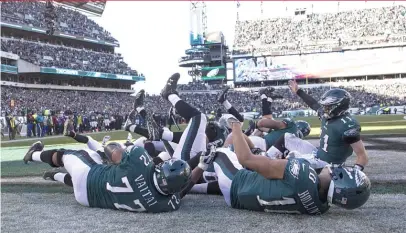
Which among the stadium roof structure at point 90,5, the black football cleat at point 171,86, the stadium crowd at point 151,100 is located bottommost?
the stadium crowd at point 151,100

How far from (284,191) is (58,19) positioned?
51849mm

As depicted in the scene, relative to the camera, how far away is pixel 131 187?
179 inches

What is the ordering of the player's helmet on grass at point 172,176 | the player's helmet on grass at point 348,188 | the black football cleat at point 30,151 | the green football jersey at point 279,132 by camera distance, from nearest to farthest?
the player's helmet on grass at point 348,188 → the player's helmet on grass at point 172,176 → the black football cleat at point 30,151 → the green football jersey at point 279,132

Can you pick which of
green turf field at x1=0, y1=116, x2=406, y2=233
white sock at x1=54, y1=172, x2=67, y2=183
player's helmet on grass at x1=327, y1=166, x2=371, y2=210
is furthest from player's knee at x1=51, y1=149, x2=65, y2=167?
player's helmet on grass at x1=327, y1=166, x2=371, y2=210

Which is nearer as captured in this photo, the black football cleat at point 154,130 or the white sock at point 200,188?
the white sock at point 200,188

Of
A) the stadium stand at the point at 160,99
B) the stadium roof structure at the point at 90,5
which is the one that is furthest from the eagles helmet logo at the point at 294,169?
the stadium roof structure at the point at 90,5

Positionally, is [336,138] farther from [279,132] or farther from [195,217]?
[195,217]

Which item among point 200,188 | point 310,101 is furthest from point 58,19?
point 200,188

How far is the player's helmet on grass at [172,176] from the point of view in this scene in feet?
14.1

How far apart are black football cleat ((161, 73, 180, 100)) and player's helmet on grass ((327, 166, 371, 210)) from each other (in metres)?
3.19

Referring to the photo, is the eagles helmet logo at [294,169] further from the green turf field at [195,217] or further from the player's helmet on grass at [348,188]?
the green turf field at [195,217]

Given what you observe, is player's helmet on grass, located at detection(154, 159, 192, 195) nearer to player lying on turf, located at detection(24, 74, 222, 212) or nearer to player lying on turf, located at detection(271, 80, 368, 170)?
player lying on turf, located at detection(24, 74, 222, 212)

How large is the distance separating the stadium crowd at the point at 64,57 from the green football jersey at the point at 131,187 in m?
43.0

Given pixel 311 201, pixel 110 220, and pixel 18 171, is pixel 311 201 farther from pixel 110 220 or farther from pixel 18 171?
pixel 18 171
